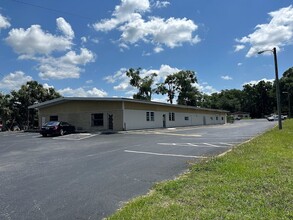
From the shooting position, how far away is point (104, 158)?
11.4m

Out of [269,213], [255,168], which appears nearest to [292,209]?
[269,213]

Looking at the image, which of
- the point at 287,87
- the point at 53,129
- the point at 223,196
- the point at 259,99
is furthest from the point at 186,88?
the point at 223,196

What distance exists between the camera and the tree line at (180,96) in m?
44.7

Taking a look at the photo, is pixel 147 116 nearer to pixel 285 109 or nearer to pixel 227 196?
pixel 227 196

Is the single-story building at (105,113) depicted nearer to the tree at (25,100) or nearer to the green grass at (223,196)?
the tree at (25,100)

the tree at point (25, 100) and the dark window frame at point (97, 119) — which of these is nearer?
the dark window frame at point (97, 119)

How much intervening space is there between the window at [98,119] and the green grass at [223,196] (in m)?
24.5

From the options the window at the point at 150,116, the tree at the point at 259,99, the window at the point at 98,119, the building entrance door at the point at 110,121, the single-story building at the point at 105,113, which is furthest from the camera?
the tree at the point at 259,99

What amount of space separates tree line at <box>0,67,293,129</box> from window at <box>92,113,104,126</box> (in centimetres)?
1591

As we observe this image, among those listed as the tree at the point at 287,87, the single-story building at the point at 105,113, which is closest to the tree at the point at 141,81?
the single-story building at the point at 105,113

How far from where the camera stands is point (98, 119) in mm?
31984

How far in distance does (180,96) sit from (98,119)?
4239 cm

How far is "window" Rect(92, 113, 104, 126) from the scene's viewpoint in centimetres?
3179

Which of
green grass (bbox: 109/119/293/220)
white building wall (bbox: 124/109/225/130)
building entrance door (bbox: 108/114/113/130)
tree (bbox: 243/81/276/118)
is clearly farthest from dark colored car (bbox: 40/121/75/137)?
tree (bbox: 243/81/276/118)
